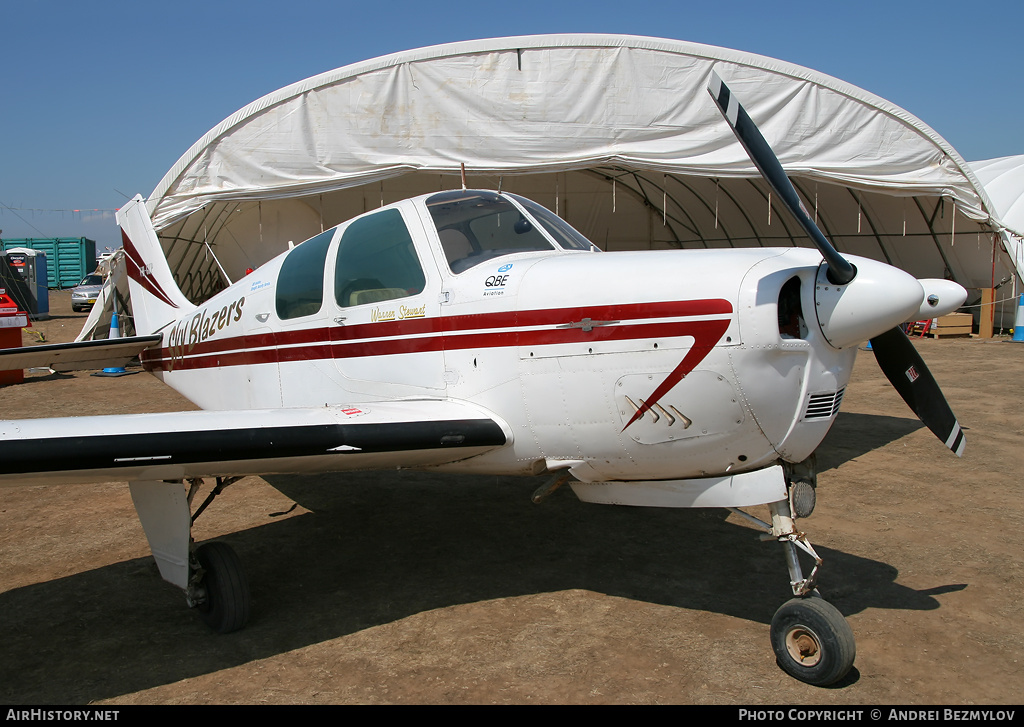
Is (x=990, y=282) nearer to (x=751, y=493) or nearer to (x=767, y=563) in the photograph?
(x=767, y=563)

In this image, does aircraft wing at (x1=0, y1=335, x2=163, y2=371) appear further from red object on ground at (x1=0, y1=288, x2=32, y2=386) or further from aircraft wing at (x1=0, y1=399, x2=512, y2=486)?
red object on ground at (x1=0, y1=288, x2=32, y2=386)

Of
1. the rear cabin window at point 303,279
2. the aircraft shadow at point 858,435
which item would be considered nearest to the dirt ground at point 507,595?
the aircraft shadow at point 858,435

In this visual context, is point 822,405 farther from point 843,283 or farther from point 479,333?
point 479,333

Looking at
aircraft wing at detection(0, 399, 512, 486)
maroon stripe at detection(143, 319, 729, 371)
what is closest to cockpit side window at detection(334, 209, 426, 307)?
maroon stripe at detection(143, 319, 729, 371)

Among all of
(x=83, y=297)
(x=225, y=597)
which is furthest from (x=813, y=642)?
(x=83, y=297)

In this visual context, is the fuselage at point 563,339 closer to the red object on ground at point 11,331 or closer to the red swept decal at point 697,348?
the red swept decal at point 697,348

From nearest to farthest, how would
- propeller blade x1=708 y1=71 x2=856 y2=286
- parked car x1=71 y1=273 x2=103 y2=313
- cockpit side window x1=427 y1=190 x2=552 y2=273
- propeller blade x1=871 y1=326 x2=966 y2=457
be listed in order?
propeller blade x1=708 y1=71 x2=856 y2=286 < propeller blade x1=871 y1=326 x2=966 y2=457 < cockpit side window x1=427 y1=190 x2=552 y2=273 < parked car x1=71 y1=273 x2=103 y2=313

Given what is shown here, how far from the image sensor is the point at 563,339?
3812mm

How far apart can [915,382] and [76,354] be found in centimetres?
685

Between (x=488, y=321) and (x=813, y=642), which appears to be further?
(x=488, y=321)

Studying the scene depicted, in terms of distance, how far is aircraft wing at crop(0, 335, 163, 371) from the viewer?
20.6ft

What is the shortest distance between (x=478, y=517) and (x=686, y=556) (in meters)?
1.77

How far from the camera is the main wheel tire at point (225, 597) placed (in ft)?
13.6

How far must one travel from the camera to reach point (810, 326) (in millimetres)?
3377
